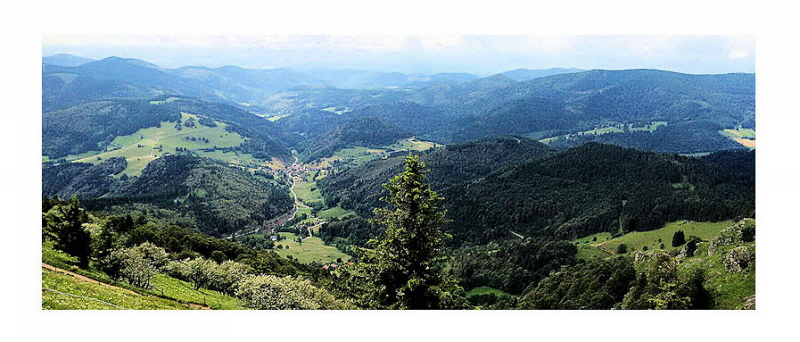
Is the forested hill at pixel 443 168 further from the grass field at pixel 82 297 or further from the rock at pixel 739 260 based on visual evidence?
the grass field at pixel 82 297

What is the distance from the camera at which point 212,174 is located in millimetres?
145500

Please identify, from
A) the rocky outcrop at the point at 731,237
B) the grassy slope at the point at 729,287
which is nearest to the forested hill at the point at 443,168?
the rocky outcrop at the point at 731,237

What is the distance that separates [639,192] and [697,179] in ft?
42.5

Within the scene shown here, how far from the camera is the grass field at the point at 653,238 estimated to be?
67.2 m

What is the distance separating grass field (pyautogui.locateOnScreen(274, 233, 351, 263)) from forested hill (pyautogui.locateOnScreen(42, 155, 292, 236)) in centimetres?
2014

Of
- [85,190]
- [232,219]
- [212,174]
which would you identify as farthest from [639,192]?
[85,190]

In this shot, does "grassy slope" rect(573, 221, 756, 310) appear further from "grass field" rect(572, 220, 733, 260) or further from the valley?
the valley

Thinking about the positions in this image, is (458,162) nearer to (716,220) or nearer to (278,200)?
(278,200)

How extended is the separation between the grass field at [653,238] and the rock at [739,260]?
48.0 meters

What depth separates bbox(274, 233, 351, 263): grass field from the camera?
90250 millimetres

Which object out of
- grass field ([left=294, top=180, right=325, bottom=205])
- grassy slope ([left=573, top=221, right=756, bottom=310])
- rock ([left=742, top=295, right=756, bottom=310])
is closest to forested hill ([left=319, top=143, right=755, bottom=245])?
grassy slope ([left=573, top=221, right=756, bottom=310])

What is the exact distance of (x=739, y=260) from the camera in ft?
69.2

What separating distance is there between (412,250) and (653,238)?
6855 centimetres

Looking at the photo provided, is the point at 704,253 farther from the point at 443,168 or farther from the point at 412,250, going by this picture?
the point at 443,168
